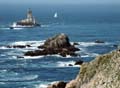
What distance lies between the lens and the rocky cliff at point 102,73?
92.8 feet

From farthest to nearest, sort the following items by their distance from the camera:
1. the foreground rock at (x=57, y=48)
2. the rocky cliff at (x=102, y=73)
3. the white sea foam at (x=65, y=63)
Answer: the foreground rock at (x=57, y=48) → the white sea foam at (x=65, y=63) → the rocky cliff at (x=102, y=73)

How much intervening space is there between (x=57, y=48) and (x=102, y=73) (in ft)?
255

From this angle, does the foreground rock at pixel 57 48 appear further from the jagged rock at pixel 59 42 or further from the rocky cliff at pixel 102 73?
the rocky cliff at pixel 102 73

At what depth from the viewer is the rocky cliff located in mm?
28300

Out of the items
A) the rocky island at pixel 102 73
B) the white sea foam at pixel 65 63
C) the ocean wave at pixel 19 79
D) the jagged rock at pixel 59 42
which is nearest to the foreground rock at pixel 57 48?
the jagged rock at pixel 59 42

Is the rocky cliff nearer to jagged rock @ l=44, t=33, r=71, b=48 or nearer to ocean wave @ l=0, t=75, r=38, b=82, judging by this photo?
ocean wave @ l=0, t=75, r=38, b=82

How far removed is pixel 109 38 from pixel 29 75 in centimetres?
5974

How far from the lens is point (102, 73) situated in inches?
1200

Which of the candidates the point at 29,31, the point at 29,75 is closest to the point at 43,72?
the point at 29,75

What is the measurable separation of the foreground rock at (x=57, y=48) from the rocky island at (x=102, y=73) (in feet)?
222

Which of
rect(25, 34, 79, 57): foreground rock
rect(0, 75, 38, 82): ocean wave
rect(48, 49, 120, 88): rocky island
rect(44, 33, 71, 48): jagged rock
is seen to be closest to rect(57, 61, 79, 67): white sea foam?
rect(25, 34, 79, 57): foreground rock

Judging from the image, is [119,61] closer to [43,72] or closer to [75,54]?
[43,72]

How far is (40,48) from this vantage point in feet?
370

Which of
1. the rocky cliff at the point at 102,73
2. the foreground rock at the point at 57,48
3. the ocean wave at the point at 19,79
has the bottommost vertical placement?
the foreground rock at the point at 57,48
